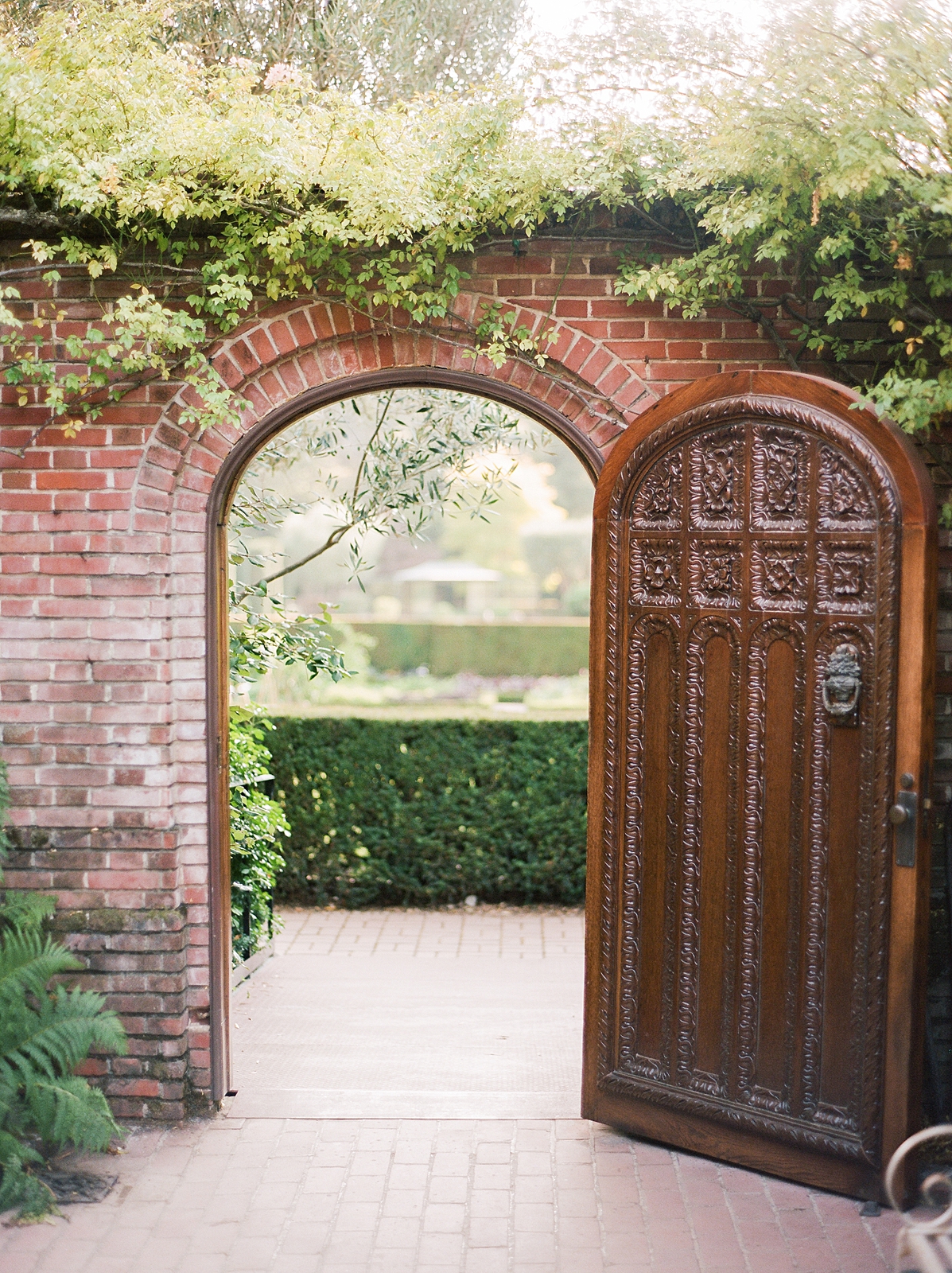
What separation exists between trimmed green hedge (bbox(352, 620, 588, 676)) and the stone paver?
14.2 m

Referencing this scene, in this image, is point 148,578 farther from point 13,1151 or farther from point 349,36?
point 349,36

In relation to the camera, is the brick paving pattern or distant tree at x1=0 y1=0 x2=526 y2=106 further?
distant tree at x1=0 y1=0 x2=526 y2=106

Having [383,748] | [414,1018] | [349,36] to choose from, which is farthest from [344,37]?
[414,1018]

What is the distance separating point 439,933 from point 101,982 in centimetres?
317

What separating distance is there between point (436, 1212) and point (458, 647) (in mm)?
15030

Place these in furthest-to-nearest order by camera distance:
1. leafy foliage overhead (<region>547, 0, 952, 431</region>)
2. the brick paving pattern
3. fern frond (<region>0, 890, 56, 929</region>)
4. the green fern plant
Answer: the brick paving pattern < fern frond (<region>0, 890, 56, 929</region>) < the green fern plant < leafy foliage overhead (<region>547, 0, 952, 431</region>)

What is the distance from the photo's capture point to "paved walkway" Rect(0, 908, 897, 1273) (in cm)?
305

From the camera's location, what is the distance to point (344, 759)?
287 inches

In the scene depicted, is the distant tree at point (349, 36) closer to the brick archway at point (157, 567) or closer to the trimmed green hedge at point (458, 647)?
the brick archway at point (157, 567)

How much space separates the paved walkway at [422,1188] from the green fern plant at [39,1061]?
18cm

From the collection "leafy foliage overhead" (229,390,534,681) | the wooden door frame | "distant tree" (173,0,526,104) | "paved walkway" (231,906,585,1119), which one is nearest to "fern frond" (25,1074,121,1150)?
the wooden door frame

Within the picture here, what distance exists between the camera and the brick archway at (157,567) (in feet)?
12.4

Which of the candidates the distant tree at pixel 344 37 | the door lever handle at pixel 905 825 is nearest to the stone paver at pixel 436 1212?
the door lever handle at pixel 905 825

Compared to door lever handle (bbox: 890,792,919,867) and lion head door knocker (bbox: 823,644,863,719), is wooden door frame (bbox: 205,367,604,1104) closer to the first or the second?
lion head door knocker (bbox: 823,644,863,719)
